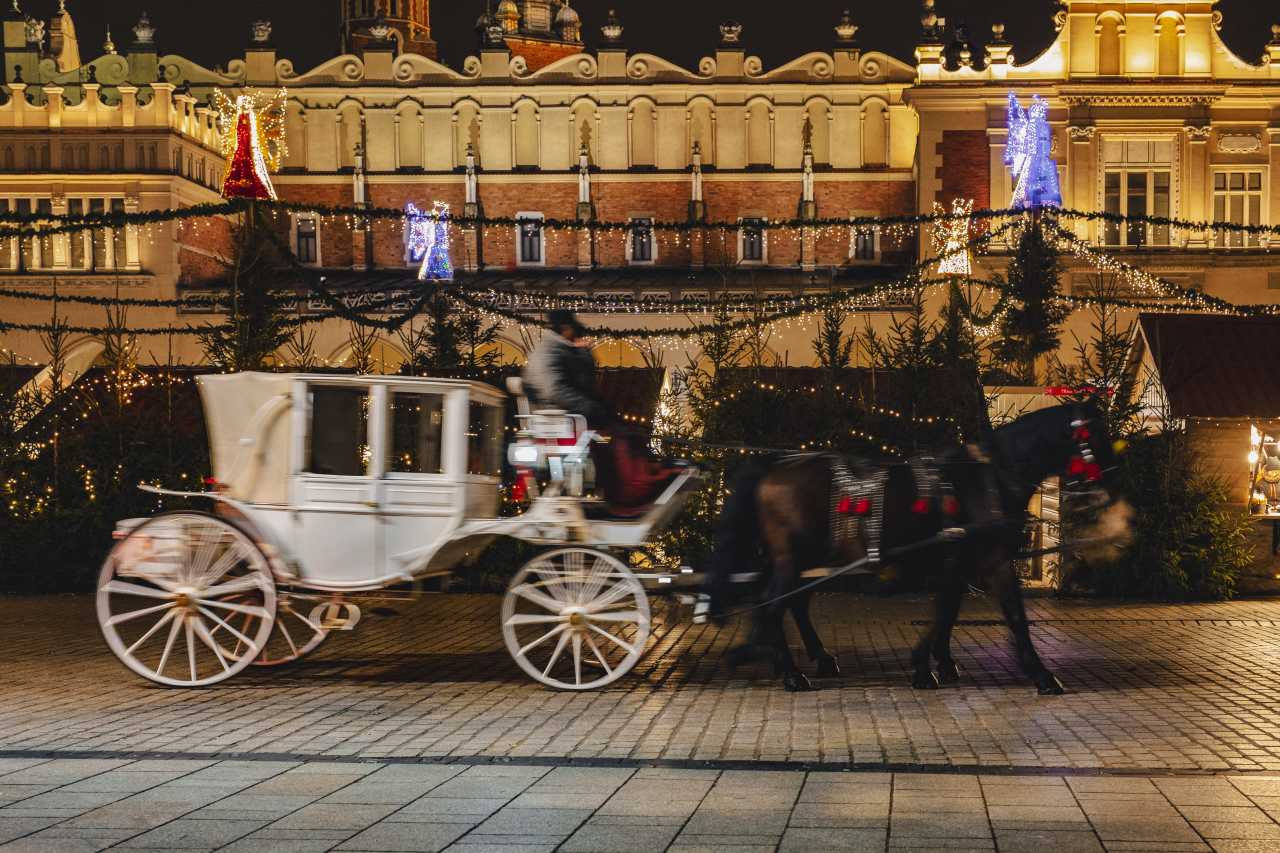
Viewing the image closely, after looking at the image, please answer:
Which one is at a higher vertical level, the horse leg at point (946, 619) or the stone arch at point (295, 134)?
the stone arch at point (295, 134)

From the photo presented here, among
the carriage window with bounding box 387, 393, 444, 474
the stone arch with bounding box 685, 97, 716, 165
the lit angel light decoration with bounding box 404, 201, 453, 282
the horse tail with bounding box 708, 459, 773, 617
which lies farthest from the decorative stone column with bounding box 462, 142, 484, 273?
the horse tail with bounding box 708, 459, 773, 617

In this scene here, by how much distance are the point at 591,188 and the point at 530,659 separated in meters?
38.0

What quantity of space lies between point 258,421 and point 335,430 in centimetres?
47

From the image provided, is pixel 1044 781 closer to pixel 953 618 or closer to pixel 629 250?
pixel 953 618

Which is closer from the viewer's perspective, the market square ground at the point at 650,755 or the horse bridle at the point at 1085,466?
the market square ground at the point at 650,755

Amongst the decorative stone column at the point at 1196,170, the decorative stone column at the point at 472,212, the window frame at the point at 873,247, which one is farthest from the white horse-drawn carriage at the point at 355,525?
the window frame at the point at 873,247

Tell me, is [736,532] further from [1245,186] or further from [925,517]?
[1245,186]

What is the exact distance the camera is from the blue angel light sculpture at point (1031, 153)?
3456cm

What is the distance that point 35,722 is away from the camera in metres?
7.94

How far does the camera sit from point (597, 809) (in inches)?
233

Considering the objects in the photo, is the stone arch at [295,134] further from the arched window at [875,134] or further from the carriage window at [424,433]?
the carriage window at [424,433]

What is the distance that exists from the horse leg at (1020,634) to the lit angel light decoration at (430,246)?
20174 mm

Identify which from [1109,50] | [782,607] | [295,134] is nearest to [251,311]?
[782,607]

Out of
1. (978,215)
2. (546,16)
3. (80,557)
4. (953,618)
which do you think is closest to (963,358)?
(978,215)
